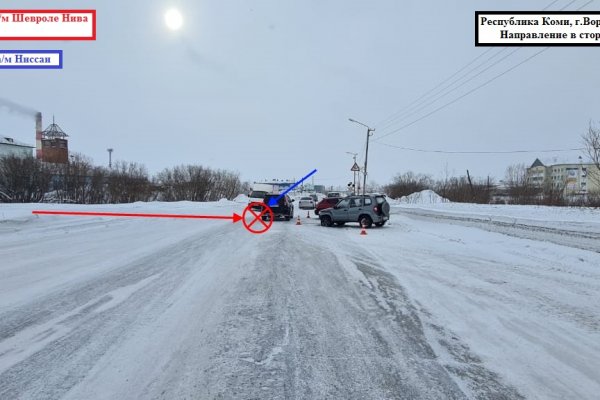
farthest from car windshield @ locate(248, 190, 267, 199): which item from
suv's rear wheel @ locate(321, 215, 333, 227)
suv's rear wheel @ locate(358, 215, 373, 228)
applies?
suv's rear wheel @ locate(358, 215, 373, 228)

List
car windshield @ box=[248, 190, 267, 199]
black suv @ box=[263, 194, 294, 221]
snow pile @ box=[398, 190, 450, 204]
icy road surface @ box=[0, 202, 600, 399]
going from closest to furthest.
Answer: icy road surface @ box=[0, 202, 600, 399], black suv @ box=[263, 194, 294, 221], car windshield @ box=[248, 190, 267, 199], snow pile @ box=[398, 190, 450, 204]

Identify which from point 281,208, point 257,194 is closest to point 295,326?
point 281,208

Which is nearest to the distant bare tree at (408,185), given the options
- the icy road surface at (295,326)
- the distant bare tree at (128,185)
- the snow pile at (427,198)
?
the snow pile at (427,198)

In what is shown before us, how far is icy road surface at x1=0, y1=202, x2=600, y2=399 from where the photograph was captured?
10.9ft

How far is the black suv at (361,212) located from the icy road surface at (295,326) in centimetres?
913

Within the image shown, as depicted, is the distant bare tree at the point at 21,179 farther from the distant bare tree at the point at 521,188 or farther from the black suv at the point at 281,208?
the distant bare tree at the point at 521,188

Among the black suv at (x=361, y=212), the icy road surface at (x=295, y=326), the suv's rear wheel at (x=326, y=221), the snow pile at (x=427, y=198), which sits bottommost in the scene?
the icy road surface at (x=295, y=326)

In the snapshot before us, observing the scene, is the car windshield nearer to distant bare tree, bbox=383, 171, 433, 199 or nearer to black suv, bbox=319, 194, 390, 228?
black suv, bbox=319, 194, 390, 228

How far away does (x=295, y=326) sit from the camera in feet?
15.5

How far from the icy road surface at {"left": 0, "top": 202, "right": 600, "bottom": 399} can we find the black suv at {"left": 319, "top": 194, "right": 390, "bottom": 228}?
30.0 feet

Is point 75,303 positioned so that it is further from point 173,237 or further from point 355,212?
point 355,212

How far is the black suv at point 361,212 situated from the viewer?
19141mm

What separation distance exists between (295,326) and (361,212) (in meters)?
15.2

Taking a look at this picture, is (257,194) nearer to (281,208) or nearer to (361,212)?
(281,208)
